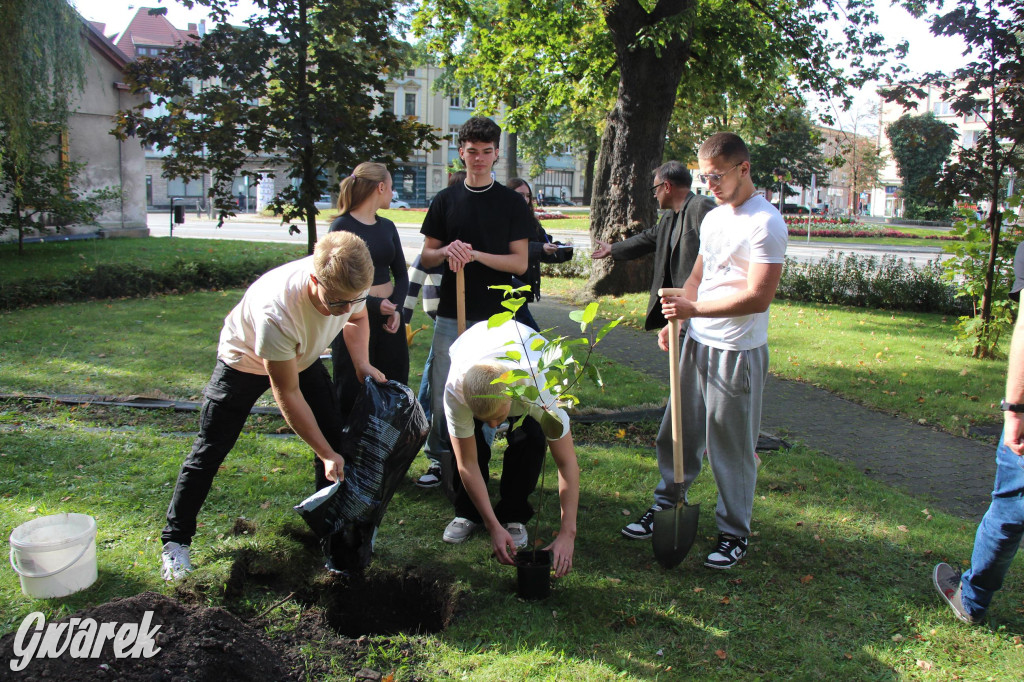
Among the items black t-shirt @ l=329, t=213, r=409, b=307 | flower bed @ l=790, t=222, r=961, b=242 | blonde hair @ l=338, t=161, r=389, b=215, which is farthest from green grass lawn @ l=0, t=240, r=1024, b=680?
flower bed @ l=790, t=222, r=961, b=242

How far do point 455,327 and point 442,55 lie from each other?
12.8 metres

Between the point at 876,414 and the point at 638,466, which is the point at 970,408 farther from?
the point at 638,466

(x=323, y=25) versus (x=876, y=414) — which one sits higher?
(x=323, y=25)

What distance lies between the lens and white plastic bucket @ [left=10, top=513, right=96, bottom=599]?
10.1 feet

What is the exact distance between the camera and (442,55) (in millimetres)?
15586

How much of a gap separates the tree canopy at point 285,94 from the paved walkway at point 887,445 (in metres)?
3.98

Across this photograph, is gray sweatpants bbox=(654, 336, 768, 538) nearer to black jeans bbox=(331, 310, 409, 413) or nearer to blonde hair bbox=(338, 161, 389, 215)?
black jeans bbox=(331, 310, 409, 413)

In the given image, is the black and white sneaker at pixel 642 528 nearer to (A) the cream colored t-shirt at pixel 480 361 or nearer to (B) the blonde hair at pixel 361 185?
(A) the cream colored t-shirt at pixel 480 361

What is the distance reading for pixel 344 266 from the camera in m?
2.75

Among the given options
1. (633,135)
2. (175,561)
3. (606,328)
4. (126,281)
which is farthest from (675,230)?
(126,281)

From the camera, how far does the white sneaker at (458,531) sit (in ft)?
12.5

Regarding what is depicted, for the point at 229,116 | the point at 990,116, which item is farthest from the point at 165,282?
the point at 990,116

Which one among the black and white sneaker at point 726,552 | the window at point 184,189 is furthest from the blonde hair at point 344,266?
the window at point 184,189

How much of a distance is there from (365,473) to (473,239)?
1.46m
